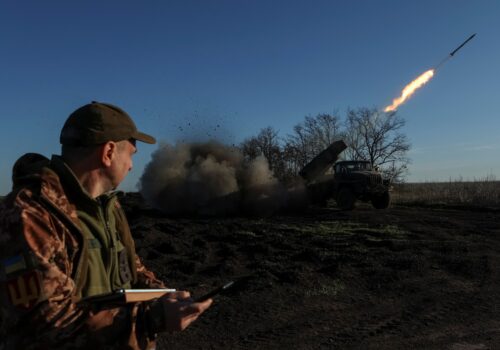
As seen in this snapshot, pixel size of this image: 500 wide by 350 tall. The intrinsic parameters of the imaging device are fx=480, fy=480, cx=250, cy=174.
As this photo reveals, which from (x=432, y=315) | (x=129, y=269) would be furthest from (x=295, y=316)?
(x=129, y=269)

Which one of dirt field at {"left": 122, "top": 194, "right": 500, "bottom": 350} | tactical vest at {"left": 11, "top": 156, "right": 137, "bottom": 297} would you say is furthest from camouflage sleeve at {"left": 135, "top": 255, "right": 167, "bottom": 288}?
dirt field at {"left": 122, "top": 194, "right": 500, "bottom": 350}

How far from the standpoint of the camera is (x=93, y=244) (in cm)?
194

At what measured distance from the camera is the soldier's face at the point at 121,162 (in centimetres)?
206

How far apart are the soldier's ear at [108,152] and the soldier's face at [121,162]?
2cm

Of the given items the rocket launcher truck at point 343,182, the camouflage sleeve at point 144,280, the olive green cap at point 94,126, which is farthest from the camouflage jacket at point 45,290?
the rocket launcher truck at point 343,182

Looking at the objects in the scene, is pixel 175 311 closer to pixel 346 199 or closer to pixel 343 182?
pixel 346 199

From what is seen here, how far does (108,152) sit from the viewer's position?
6.60ft

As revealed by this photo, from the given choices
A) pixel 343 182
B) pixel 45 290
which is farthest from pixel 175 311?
pixel 343 182

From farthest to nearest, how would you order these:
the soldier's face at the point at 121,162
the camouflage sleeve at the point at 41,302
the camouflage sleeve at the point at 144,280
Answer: the camouflage sleeve at the point at 144,280, the soldier's face at the point at 121,162, the camouflage sleeve at the point at 41,302

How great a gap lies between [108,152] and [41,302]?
2.27 ft

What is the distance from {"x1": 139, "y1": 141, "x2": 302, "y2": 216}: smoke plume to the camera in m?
21.5

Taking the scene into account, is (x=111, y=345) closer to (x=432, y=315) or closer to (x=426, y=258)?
(x=432, y=315)

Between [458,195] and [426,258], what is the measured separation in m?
19.7

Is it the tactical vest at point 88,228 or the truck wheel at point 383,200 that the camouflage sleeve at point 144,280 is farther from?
the truck wheel at point 383,200
